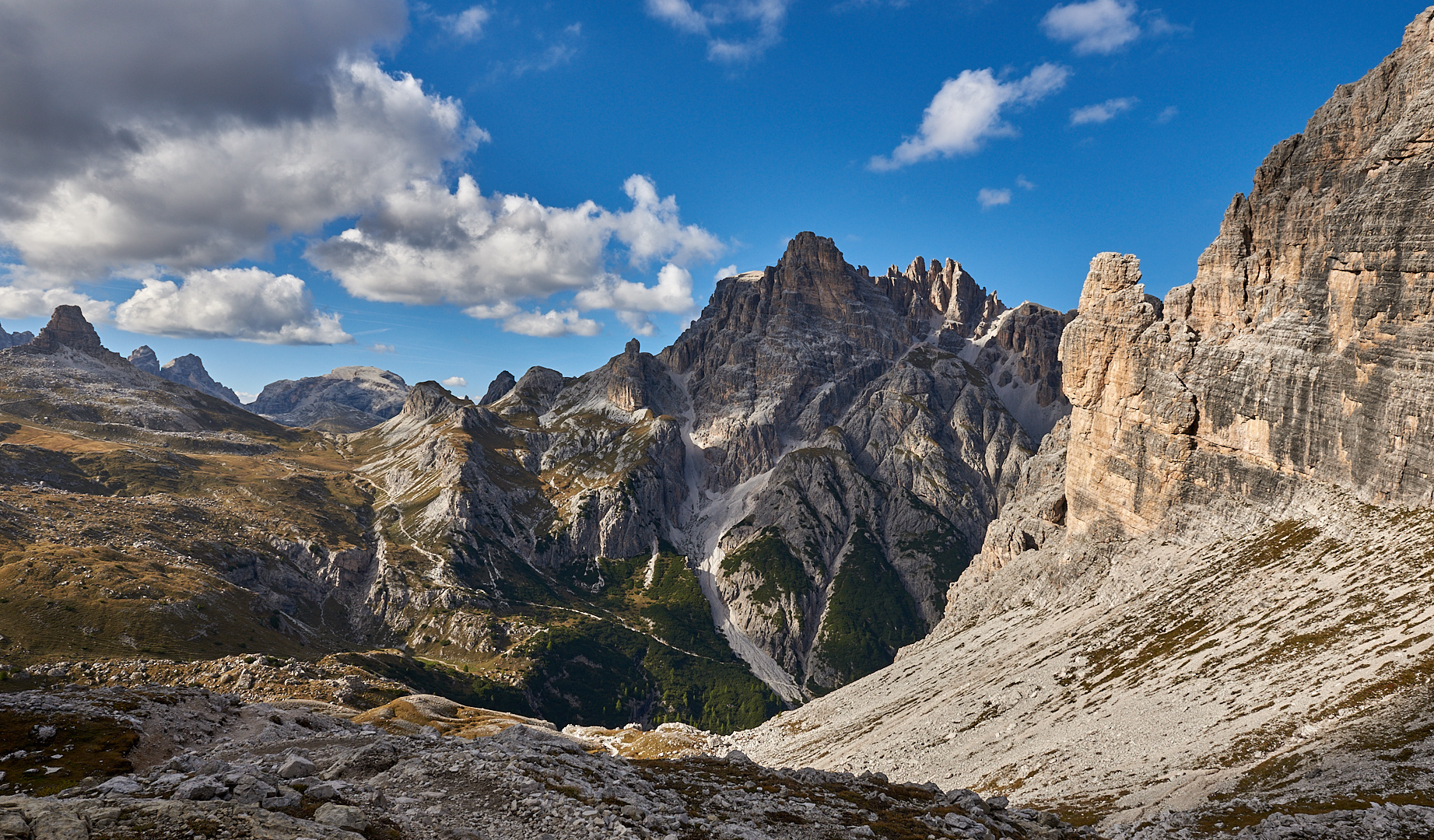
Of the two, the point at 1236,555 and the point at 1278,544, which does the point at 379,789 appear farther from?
the point at 1236,555

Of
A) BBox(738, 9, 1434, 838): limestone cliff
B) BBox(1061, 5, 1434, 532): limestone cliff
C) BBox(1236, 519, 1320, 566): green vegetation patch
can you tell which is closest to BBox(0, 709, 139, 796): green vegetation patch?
BBox(738, 9, 1434, 838): limestone cliff

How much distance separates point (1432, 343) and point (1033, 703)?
67.1 metres

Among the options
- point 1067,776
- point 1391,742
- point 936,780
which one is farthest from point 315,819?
point 936,780

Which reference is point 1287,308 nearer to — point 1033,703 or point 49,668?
point 1033,703

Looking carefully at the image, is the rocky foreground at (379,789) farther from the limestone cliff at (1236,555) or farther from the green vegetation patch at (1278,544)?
the green vegetation patch at (1278,544)

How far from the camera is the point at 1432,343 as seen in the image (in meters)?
77.9

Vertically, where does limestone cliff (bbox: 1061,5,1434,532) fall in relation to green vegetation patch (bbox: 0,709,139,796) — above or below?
above

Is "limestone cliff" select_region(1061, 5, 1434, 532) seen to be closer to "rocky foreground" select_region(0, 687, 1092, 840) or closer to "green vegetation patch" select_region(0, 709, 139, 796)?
"rocky foreground" select_region(0, 687, 1092, 840)

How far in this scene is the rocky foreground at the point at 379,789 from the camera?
830 inches

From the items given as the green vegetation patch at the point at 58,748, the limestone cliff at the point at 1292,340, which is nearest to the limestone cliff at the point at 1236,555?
the limestone cliff at the point at 1292,340

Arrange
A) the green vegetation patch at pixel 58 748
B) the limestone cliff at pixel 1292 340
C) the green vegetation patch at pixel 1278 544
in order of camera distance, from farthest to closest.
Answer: the green vegetation patch at pixel 1278 544 < the limestone cliff at pixel 1292 340 < the green vegetation patch at pixel 58 748

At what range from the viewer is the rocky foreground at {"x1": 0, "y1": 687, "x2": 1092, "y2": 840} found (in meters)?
21.1

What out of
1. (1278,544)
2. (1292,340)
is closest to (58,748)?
(1278,544)

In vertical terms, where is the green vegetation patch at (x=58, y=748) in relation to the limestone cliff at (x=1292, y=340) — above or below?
below
